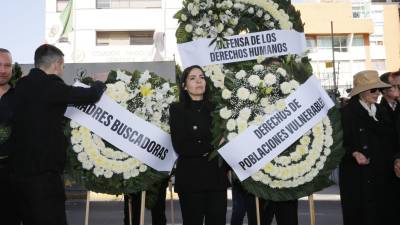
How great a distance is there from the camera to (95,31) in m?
32.7

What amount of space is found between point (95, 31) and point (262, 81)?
29302 mm

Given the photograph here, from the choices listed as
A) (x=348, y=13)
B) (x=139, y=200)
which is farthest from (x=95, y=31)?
(x=139, y=200)

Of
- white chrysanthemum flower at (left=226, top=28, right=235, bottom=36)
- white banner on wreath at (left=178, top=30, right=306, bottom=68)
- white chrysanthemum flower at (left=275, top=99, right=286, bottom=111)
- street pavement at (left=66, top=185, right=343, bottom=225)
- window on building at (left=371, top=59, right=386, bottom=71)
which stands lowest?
street pavement at (left=66, top=185, right=343, bottom=225)

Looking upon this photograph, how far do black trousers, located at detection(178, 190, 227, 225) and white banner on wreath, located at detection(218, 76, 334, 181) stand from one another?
1.16 ft

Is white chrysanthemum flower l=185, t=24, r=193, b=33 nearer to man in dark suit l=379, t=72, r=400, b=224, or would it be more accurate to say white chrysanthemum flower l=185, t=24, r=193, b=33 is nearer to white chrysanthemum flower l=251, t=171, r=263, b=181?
white chrysanthemum flower l=251, t=171, r=263, b=181

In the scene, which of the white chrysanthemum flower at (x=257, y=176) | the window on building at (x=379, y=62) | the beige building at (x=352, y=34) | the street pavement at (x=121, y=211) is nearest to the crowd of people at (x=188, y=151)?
the white chrysanthemum flower at (x=257, y=176)

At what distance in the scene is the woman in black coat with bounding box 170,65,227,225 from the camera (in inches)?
167

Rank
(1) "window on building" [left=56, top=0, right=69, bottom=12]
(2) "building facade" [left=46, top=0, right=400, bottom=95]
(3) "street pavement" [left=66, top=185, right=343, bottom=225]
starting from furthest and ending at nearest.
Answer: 1. (1) "window on building" [left=56, top=0, right=69, bottom=12]
2. (2) "building facade" [left=46, top=0, right=400, bottom=95]
3. (3) "street pavement" [left=66, top=185, right=343, bottom=225]

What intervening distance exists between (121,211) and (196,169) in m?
6.80

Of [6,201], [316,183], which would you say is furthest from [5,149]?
[316,183]

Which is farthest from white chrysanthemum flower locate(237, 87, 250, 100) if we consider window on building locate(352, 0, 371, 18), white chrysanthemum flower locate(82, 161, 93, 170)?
window on building locate(352, 0, 371, 18)

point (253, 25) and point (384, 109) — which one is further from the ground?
point (253, 25)

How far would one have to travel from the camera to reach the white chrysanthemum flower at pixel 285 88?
15.3 feet

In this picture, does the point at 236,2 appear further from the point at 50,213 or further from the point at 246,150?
the point at 50,213
